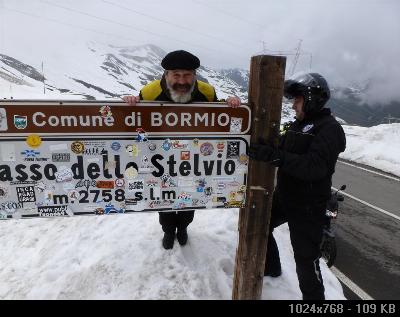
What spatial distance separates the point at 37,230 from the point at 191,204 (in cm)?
328

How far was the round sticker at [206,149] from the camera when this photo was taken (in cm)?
299

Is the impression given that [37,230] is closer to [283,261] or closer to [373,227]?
[283,261]

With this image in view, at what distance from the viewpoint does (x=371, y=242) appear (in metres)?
6.18

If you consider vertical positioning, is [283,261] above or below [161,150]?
below

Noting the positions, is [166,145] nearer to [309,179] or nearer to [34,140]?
[34,140]

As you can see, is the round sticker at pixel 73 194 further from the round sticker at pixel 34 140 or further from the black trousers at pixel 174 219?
the black trousers at pixel 174 219

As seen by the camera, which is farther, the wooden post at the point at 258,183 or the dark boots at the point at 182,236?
the dark boots at the point at 182,236

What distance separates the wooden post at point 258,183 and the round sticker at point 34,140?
67.2 inches

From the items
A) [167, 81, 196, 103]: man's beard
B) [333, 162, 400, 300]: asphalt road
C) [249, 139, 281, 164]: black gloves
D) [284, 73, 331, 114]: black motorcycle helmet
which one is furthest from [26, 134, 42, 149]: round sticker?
[333, 162, 400, 300]: asphalt road

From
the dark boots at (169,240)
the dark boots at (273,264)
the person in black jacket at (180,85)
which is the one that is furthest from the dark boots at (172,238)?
the person in black jacket at (180,85)

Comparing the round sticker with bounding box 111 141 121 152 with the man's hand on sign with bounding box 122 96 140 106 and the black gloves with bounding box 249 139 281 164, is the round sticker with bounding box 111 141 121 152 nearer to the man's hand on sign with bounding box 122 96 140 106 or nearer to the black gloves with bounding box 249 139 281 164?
the man's hand on sign with bounding box 122 96 140 106

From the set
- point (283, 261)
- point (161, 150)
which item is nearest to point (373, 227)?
point (283, 261)

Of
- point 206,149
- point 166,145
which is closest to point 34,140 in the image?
point 166,145

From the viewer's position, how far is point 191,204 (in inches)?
124
